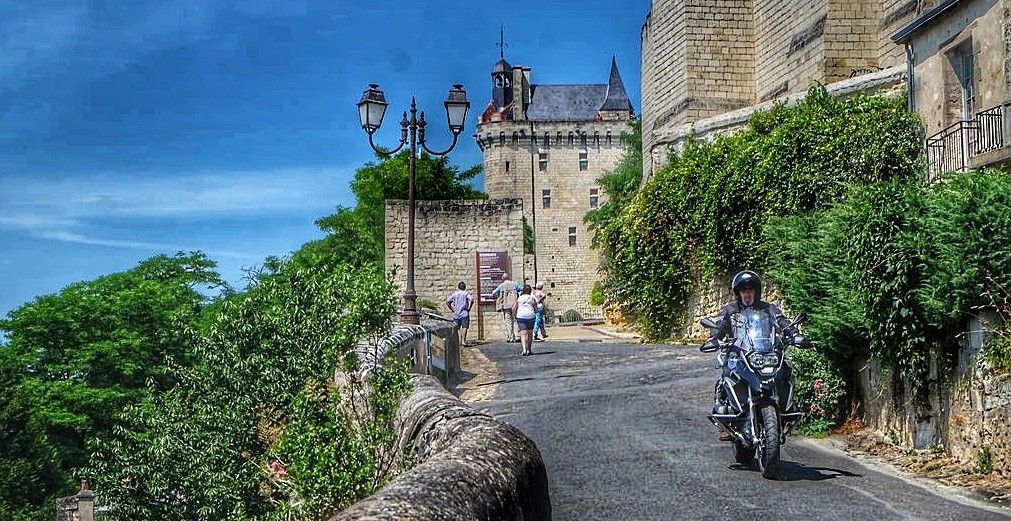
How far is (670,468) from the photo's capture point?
30.4ft

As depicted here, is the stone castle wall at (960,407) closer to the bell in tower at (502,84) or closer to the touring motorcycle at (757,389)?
the touring motorcycle at (757,389)

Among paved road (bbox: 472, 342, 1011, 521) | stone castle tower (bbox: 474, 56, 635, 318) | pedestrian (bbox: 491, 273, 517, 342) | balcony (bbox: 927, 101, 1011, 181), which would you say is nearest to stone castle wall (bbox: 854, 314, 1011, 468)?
paved road (bbox: 472, 342, 1011, 521)

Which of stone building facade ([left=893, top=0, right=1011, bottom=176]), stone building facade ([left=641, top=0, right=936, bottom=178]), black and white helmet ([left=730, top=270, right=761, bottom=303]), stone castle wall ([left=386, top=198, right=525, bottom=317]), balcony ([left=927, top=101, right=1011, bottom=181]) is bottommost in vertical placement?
black and white helmet ([left=730, top=270, right=761, bottom=303])

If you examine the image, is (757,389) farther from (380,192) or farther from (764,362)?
(380,192)

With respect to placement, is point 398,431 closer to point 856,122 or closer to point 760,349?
point 760,349

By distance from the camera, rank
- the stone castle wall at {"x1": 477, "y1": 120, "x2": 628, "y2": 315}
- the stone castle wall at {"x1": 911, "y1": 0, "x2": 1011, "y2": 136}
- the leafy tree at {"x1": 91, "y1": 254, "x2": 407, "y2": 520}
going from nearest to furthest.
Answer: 1. the leafy tree at {"x1": 91, "y1": 254, "x2": 407, "y2": 520}
2. the stone castle wall at {"x1": 911, "y1": 0, "x2": 1011, "y2": 136}
3. the stone castle wall at {"x1": 477, "y1": 120, "x2": 628, "y2": 315}

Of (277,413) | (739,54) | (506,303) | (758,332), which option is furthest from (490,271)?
(758,332)

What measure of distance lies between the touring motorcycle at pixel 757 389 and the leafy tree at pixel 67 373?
32.0m

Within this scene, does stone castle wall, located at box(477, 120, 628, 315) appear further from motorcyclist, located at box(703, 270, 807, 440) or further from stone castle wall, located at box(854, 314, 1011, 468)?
motorcyclist, located at box(703, 270, 807, 440)

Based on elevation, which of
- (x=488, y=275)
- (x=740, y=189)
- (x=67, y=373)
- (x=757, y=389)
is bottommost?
(x=67, y=373)

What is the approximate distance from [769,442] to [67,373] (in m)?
42.7

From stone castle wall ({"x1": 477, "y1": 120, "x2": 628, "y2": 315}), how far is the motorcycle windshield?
2565 inches

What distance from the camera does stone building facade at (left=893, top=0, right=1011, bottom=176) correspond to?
1538 centimetres

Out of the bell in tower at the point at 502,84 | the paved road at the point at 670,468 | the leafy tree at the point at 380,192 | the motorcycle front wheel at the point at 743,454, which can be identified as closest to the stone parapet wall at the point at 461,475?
the paved road at the point at 670,468
